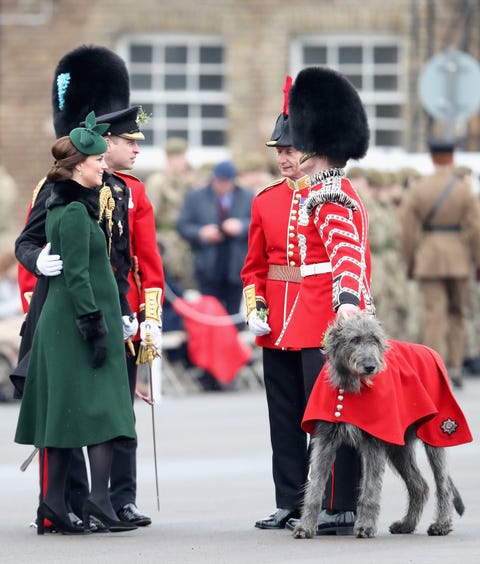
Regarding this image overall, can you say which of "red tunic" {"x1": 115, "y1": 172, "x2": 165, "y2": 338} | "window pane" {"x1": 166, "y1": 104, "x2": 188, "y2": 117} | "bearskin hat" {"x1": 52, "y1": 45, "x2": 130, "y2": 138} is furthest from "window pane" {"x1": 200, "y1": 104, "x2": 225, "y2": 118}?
"red tunic" {"x1": 115, "y1": 172, "x2": 165, "y2": 338}

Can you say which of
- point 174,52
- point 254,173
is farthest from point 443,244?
point 174,52

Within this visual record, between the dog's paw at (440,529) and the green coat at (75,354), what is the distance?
1.44 m

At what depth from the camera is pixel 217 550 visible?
8320mm

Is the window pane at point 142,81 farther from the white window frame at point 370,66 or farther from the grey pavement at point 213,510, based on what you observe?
the grey pavement at point 213,510

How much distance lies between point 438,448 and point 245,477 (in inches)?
109

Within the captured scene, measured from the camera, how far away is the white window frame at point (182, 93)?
24125 mm

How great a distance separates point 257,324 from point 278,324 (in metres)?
0.10

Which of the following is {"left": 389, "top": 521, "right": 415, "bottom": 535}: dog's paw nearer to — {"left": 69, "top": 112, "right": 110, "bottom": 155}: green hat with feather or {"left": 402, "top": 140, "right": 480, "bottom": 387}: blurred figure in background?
{"left": 69, "top": 112, "right": 110, "bottom": 155}: green hat with feather

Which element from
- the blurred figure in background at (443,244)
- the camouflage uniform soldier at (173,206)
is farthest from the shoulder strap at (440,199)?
the camouflage uniform soldier at (173,206)

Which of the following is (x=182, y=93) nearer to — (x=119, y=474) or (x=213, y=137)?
(x=213, y=137)

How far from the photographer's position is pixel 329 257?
8555 millimetres

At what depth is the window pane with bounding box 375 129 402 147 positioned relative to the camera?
24312 millimetres

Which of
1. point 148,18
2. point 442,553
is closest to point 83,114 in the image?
point 442,553

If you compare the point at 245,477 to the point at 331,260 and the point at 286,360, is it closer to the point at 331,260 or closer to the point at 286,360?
the point at 286,360
